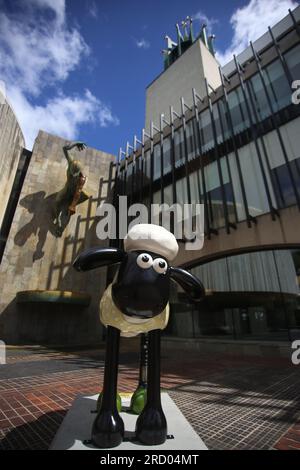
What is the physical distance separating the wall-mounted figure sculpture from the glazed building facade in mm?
5858

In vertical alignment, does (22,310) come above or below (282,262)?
below

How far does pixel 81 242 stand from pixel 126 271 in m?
15.5

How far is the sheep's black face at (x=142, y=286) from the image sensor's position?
2.05m

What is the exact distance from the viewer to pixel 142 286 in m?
2.06

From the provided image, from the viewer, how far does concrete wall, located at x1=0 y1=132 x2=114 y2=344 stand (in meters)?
13.9

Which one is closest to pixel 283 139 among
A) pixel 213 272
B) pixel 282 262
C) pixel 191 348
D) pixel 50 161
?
pixel 282 262

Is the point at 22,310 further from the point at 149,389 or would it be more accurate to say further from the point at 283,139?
the point at 283,139

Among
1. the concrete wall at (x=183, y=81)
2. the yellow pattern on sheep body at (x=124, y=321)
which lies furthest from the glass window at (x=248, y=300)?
the concrete wall at (x=183, y=81)

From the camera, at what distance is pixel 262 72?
12312 mm

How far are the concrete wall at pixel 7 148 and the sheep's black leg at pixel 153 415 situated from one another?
40.7 ft

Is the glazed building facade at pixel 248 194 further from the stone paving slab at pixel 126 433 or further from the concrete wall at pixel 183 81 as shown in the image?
the concrete wall at pixel 183 81

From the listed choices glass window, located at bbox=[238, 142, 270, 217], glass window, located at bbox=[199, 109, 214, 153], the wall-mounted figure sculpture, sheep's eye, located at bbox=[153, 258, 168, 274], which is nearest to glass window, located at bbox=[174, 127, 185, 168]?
glass window, located at bbox=[199, 109, 214, 153]

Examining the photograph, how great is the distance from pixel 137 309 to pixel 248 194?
35.4 ft

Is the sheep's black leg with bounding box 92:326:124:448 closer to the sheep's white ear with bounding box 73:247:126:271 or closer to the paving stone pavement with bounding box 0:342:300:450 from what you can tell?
the paving stone pavement with bounding box 0:342:300:450
